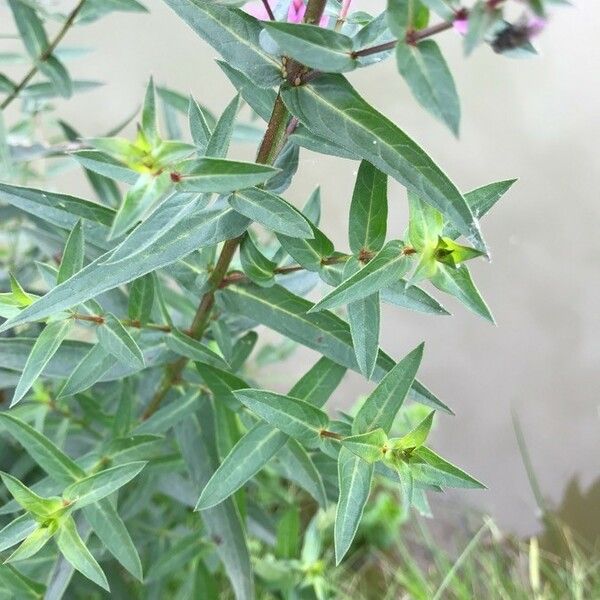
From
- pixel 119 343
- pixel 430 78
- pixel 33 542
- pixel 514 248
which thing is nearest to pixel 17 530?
pixel 33 542

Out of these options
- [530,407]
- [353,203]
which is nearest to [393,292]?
[353,203]

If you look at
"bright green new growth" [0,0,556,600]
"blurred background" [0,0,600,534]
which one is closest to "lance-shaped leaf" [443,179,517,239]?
"bright green new growth" [0,0,556,600]

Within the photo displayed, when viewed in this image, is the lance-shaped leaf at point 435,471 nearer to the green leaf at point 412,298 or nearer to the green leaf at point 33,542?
the green leaf at point 412,298

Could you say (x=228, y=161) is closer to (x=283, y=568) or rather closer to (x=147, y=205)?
(x=147, y=205)

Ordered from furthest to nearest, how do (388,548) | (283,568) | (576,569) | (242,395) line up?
(388,548) → (576,569) → (283,568) → (242,395)

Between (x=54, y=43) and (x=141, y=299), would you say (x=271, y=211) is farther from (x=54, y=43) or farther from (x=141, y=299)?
(x=54, y=43)

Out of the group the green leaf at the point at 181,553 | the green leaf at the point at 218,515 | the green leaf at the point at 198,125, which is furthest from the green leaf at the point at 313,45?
the green leaf at the point at 181,553

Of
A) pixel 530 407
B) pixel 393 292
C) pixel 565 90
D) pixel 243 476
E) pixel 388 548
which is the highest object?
pixel 565 90

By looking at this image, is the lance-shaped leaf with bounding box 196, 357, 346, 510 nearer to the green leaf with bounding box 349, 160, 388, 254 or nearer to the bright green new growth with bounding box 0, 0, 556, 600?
the bright green new growth with bounding box 0, 0, 556, 600
